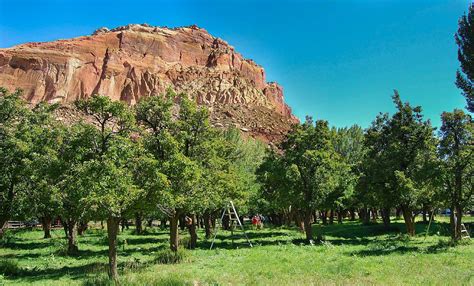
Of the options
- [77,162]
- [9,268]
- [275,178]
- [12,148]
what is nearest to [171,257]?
[77,162]

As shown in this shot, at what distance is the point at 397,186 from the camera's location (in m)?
29.8

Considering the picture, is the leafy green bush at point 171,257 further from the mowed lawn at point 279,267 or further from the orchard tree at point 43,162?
the orchard tree at point 43,162

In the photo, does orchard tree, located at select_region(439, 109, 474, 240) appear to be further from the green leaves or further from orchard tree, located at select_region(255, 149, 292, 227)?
orchard tree, located at select_region(255, 149, 292, 227)

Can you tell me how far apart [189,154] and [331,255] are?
33.9ft

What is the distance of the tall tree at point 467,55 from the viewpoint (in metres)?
26.0

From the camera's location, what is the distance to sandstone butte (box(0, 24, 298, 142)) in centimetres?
15000

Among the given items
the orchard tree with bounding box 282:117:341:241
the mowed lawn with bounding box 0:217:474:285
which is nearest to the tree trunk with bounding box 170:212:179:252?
the mowed lawn with bounding box 0:217:474:285

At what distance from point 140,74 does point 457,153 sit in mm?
153549

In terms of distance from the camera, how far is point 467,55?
26.4 meters

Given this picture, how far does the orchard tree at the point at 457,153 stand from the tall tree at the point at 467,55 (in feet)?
14.0

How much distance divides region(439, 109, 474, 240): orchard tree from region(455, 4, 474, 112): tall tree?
4257mm

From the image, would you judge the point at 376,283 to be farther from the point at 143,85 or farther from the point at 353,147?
the point at 143,85

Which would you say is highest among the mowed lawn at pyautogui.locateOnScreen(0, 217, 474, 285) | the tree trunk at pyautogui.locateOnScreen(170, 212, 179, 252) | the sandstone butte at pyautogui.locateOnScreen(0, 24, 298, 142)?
the sandstone butte at pyautogui.locateOnScreen(0, 24, 298, 142)

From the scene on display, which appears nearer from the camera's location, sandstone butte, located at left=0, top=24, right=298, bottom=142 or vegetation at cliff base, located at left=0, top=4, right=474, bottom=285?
vegetation at cliff base, located at left=0, top=4, right=474, bottom=285
